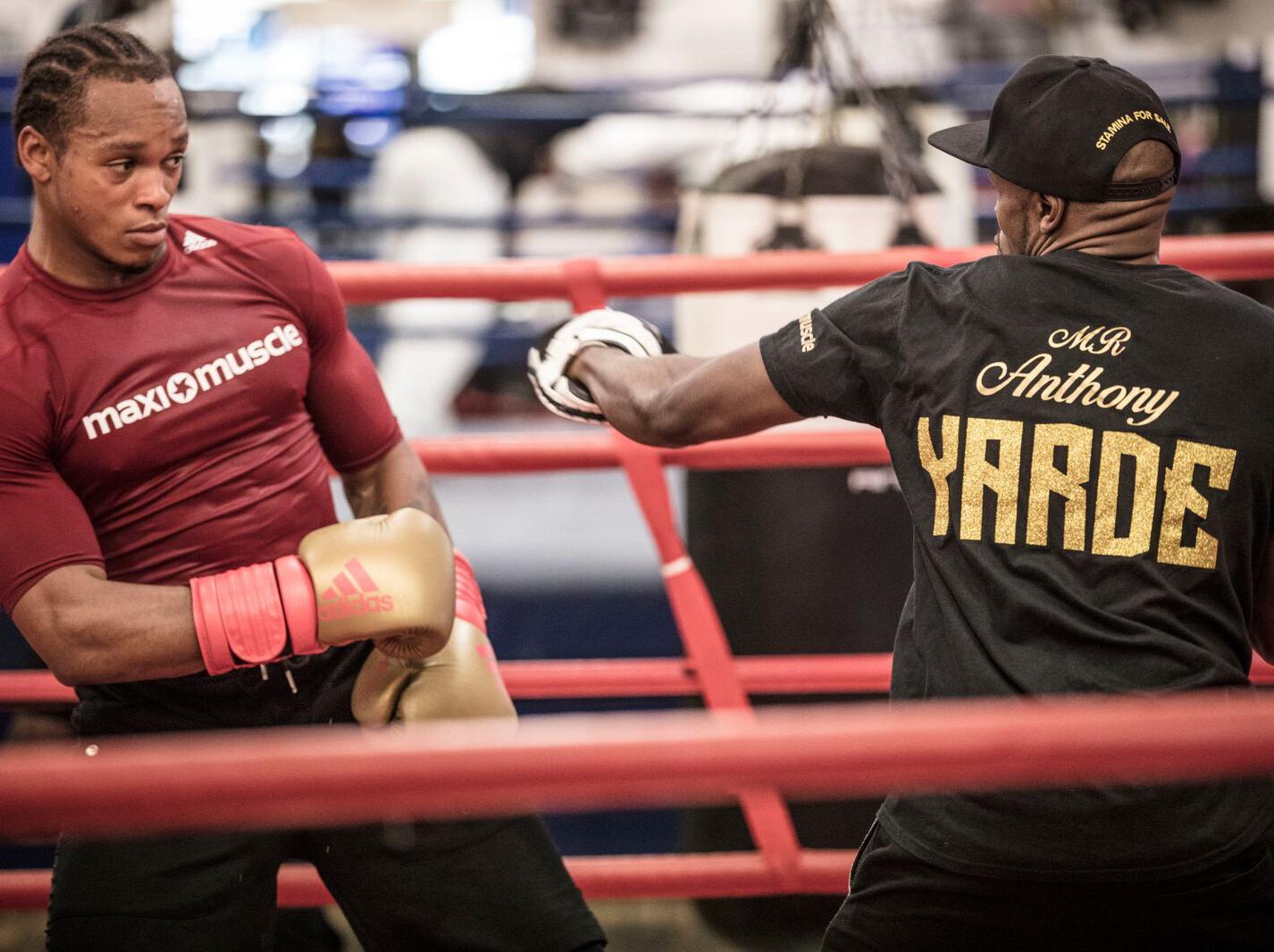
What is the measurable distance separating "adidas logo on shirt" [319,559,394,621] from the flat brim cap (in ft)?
2.56

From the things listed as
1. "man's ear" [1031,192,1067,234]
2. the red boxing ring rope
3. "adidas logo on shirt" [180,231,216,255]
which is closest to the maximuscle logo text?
"adidas logo on shirt" [180,231,216,255]

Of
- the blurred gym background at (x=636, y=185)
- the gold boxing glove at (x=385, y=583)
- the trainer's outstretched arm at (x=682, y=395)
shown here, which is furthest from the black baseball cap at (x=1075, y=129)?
the blurred gym background at (x=636, y=185)

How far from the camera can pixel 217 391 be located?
5.40 feet

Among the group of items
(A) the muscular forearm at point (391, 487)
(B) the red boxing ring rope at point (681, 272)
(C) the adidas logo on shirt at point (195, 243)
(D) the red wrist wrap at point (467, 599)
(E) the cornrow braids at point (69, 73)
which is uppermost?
(E) the cornrow braids at point (69, 73)

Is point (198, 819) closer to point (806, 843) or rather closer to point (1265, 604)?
point (1265, 604)

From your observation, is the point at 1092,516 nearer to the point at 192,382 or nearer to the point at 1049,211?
the point at 1049,211

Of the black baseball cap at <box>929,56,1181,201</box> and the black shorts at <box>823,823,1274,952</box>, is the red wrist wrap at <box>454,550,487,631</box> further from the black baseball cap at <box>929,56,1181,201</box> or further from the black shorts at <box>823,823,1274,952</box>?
the black baseball cap at <box>929,56,1181,201</box>

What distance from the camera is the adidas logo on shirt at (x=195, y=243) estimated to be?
5.65 feet

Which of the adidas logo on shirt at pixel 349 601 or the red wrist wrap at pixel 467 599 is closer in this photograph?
the adidas logo on shirt at pixel 349 601

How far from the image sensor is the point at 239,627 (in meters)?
1.48

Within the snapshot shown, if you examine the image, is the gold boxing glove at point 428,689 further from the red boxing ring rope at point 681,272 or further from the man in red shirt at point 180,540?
the red boxing ring rope at point 681,272

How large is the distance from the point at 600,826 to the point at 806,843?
2.06 ft

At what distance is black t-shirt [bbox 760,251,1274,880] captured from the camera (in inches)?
51.3

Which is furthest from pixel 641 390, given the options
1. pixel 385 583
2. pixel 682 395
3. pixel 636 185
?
pixel 636 185
